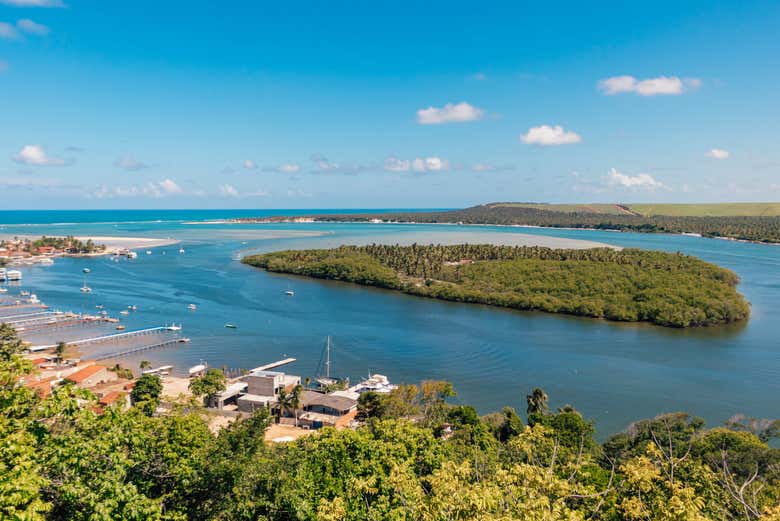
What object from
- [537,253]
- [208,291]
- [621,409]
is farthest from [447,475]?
[537,253]

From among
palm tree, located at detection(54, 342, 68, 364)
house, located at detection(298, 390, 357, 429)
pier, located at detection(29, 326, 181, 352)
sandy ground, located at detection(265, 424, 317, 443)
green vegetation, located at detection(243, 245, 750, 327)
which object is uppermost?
green vegetation, located at detection(243, 245, 750, 327)

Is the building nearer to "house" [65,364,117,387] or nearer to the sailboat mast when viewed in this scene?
the sailboat mast

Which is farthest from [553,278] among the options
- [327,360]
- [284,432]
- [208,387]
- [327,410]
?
[208,387]

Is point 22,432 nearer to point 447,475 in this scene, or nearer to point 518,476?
point 447,475

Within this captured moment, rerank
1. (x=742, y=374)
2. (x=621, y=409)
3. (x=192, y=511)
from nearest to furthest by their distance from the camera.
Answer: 1. (x=192, y=511)
2. (x=621, y=409)
3. (x=742, y=374)

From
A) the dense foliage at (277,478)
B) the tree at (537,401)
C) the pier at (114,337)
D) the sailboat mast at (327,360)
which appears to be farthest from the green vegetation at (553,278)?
the dense foliage at (277,478)

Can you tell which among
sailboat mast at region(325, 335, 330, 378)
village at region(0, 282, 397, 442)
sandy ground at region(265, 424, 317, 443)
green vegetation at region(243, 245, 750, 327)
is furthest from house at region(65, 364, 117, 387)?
green vegetation at region(243, 245, 750, 327)

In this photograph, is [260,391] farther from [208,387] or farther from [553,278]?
[553,278]
